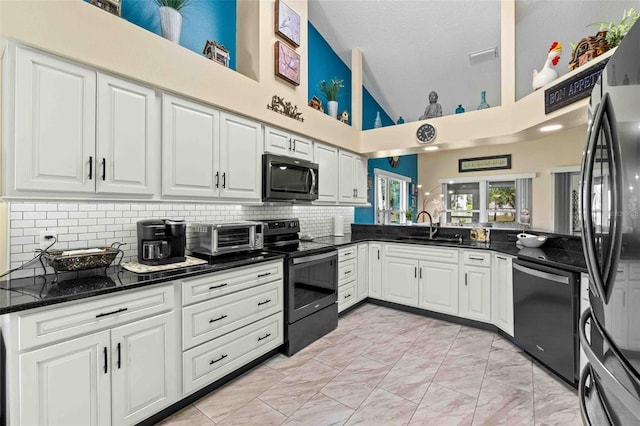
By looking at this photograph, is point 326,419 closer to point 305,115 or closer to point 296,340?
point 296,340

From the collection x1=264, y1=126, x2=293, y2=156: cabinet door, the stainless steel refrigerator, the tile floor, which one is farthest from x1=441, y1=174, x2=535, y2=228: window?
the stainless steel refrigerator

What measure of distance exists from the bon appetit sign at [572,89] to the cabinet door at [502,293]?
4.79 feet

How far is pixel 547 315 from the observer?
2.39 meters

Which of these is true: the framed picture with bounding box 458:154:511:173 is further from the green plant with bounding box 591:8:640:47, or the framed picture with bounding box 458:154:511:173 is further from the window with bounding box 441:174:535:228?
the green plant with bounding box 591:8:640:47

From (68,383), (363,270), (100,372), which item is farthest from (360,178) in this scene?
(68,383)

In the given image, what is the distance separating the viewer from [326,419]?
1.90 meters

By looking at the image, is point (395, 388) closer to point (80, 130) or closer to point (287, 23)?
point (80, 130)

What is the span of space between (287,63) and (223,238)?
6.68ft

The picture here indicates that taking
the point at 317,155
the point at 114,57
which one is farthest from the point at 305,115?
the point at 114,57

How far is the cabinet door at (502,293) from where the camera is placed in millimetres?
2906

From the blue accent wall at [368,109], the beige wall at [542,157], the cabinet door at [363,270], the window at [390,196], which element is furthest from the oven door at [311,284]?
the beige wall at [542,157]

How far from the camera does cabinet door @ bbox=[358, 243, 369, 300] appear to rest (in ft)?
12.9

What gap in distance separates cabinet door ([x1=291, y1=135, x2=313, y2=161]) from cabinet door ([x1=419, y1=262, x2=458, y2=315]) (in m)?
1.93

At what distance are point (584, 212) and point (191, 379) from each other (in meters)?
2.37
